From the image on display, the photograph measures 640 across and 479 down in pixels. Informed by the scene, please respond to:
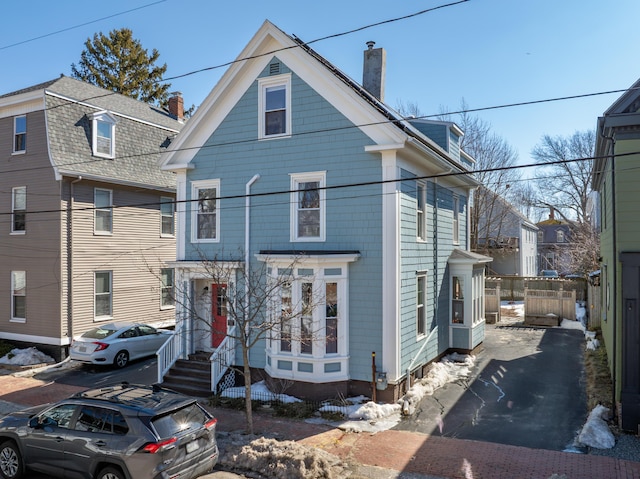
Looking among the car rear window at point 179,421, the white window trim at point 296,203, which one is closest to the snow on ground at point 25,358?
the white window trim at point 296,203

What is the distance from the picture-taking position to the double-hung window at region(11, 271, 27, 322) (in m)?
19.5

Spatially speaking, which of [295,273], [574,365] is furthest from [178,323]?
[574,365]

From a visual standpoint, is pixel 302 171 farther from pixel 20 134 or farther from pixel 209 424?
pixel 20 134

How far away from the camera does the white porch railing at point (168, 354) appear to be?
48.0ft

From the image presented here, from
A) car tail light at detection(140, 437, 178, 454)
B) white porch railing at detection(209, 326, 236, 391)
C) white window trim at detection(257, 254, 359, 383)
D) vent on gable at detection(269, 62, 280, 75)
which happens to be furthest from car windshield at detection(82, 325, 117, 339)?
car tail light at detection(140, 437, 178, 454)

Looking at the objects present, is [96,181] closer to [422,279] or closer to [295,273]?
[295,273]

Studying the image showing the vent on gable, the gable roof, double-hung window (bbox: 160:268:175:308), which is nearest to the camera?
the gable roof

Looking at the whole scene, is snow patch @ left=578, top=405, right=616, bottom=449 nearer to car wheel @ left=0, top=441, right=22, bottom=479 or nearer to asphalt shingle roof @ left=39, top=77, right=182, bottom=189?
car wheel @ left=0, top=441, right=22, bottom=479

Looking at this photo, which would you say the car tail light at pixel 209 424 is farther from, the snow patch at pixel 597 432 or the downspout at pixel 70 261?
the downspout at pixel 70 261

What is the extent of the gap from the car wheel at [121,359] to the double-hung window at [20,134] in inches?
364

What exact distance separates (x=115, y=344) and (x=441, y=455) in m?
12.3

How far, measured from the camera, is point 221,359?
45.9 ft

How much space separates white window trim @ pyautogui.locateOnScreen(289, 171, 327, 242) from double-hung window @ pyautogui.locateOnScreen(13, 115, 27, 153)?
41.2 feet

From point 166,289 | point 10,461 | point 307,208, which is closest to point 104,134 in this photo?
point 166,289
